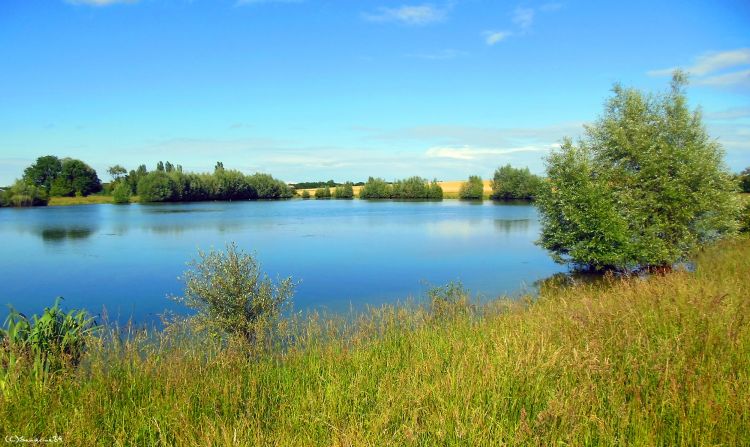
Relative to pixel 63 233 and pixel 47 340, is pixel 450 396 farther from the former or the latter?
pixel 63 233

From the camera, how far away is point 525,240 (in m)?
35.8

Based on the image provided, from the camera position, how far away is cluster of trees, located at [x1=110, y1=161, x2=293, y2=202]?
304 ft

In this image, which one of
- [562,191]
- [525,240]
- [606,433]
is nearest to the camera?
[606,433]

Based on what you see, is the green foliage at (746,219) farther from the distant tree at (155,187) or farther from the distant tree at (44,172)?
the distant tree at (44,172)

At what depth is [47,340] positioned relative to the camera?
6.02 metres

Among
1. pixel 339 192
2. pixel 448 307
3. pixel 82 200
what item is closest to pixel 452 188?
pixel 339 192

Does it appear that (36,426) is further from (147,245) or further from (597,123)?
(147,245)

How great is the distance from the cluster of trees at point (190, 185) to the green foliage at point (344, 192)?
16.5 meters

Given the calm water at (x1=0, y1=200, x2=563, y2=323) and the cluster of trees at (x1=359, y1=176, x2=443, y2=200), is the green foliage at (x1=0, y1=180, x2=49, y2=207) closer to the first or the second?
the calm water at (x1=0, y1=200, x2=563, y2=323)

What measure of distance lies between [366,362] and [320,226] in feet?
137

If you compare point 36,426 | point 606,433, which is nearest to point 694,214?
point 606,433

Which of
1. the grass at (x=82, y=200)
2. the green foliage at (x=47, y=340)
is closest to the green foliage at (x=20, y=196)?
the grass at (x=82, y=200)

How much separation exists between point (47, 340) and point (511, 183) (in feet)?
346

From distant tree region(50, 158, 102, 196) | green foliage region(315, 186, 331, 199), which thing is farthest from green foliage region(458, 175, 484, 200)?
distant tree region(50, 158, 102, 196)
